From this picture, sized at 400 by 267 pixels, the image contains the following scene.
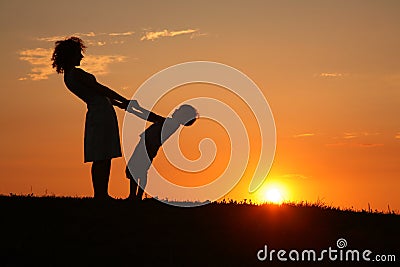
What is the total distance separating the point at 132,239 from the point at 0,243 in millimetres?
2190

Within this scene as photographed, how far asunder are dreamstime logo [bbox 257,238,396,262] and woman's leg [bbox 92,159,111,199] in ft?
12.8

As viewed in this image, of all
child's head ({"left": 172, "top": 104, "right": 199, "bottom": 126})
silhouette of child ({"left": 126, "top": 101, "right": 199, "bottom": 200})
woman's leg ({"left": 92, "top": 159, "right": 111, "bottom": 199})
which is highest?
child's head ({"left": 172, "top": 104, "right": 199, "bottom": 126})

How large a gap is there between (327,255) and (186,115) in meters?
4.79

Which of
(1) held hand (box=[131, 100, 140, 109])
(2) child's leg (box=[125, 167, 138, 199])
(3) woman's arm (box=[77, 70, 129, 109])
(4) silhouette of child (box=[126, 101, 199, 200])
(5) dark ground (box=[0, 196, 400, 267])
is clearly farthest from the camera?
(2) child's leg (box=[125, 167, 138, 199])

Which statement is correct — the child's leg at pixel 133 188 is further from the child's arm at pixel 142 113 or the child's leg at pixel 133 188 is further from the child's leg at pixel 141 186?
Result: the child's arm at pixel 142 113

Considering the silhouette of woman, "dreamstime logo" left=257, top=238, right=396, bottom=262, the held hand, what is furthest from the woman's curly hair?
"dreamstime logo" left=257, top=238, right=396, bottom=262

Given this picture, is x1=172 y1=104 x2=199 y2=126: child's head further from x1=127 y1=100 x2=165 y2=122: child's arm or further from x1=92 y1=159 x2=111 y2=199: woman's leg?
x1=92 y1=159 x2=111 y2=199: woman's leg

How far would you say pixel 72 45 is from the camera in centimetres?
1584

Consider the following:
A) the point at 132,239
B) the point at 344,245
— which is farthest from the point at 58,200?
the point at 344,245

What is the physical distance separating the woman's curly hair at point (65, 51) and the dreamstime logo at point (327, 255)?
5.42 meters

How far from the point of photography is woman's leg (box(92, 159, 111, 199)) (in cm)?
1602

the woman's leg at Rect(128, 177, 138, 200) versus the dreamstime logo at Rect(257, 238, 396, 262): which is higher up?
the woman's leg at Rect(128, 177, 138, 200)

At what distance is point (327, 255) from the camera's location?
46.1 ft

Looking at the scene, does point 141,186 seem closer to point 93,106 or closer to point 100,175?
point 100,175
